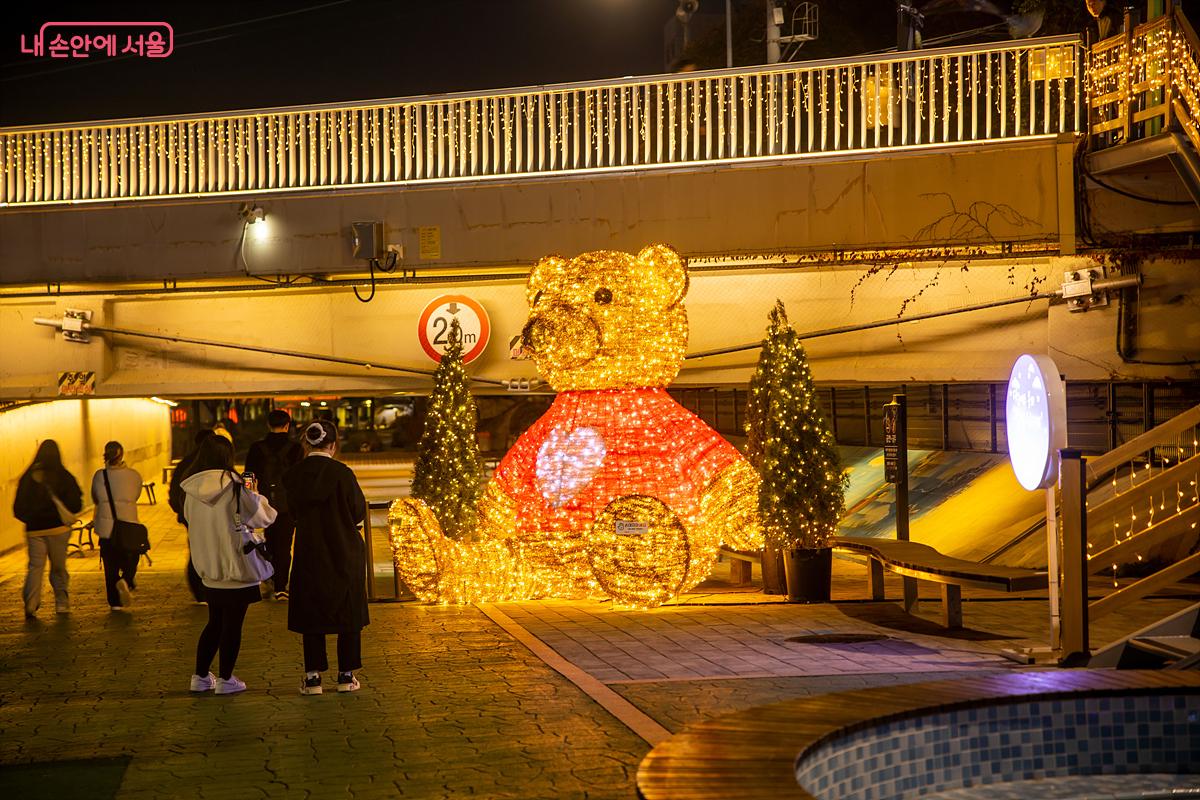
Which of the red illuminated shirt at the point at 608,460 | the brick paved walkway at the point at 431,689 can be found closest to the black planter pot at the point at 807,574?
the brick paved walkway at the point at 431,689

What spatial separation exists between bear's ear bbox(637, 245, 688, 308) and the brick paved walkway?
8.84 ft

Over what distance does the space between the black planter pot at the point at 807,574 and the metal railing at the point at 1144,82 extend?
4786mm

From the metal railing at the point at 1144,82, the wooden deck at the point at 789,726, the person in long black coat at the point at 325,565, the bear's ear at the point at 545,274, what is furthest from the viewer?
the metal railing at the point at 1144,82

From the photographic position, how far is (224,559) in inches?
336

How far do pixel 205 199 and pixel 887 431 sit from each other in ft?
26.5

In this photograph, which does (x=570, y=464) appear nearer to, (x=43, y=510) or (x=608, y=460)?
(x=608, y=460)

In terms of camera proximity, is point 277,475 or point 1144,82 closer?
point 1144,82

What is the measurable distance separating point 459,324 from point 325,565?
7.57 m

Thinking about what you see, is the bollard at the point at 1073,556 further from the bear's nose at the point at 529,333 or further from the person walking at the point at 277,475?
the person walking at the point at 277,475

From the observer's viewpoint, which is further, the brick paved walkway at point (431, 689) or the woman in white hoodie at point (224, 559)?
the woman in white hoodie at point (224, 559)

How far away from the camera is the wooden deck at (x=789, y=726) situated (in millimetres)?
5281

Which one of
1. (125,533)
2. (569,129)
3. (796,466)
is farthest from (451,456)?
(569,129)

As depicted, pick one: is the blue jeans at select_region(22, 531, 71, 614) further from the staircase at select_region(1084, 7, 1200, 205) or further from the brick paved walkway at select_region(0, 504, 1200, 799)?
the staircase at select_region(1084, 7, 1200, 205)

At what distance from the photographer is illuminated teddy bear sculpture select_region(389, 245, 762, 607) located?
11.4 m
